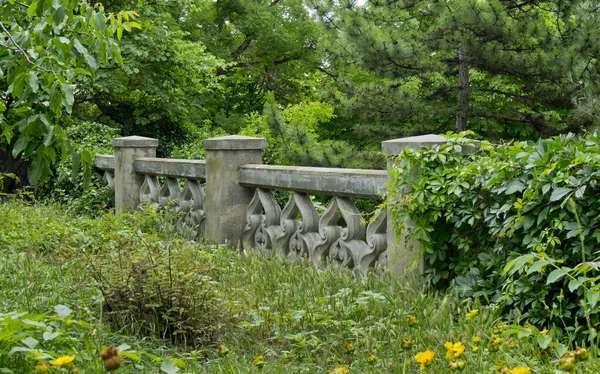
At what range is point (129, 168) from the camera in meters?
9.26

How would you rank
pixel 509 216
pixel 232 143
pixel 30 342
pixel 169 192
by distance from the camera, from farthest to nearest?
pixel 169 192, pixel 232 143, pixel 509 216, pixel 30 342

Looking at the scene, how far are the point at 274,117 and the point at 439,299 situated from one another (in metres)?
10.4

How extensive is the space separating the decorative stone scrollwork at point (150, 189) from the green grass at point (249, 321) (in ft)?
11.5

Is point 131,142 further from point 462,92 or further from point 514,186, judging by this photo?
point 462,92

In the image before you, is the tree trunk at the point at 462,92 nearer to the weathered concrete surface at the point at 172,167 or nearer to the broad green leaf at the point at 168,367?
the weathered concrete surface at the point at 172,167

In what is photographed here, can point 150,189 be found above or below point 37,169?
below

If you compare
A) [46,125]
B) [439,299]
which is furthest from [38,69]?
[439,299]

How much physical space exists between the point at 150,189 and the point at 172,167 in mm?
1012

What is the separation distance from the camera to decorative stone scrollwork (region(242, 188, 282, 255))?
6500 mm

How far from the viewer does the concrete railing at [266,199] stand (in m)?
5.18

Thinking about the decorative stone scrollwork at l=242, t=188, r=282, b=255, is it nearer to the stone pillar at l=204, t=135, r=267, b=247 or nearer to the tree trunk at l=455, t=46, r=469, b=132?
the stone pillar at l=204, t=135, r=267, b=247

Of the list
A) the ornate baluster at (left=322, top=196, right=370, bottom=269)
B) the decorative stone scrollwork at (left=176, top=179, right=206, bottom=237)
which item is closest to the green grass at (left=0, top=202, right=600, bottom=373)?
the ornate baluster at (left=322, top=196, right=370, bottom=269)

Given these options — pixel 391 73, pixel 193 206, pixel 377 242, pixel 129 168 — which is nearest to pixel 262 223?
pixel 193 206

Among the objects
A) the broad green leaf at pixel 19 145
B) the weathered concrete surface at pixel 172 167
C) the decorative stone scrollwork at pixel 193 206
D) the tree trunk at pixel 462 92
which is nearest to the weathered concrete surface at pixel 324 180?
the weathered concrete surface at pixel 172 167
